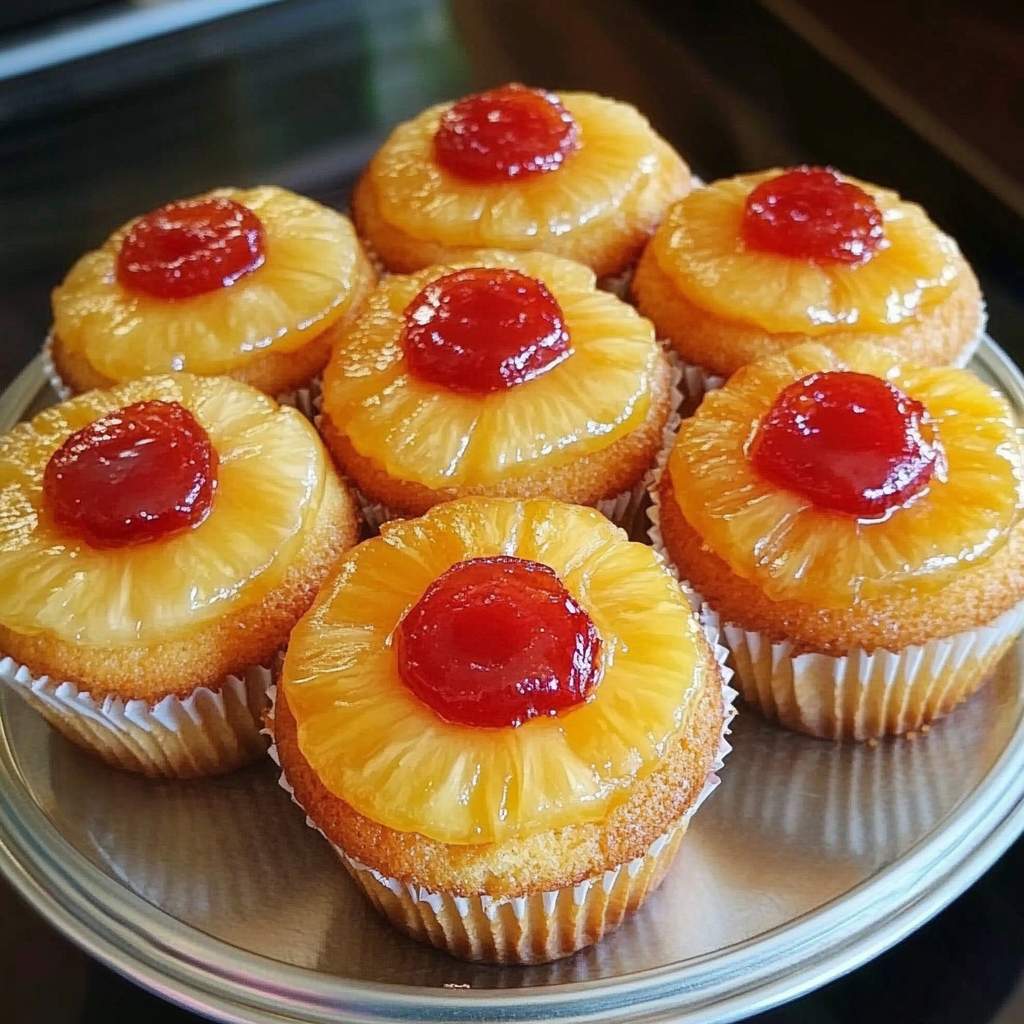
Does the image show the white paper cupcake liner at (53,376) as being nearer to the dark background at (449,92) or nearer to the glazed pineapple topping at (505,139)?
the dark background at (449,92)

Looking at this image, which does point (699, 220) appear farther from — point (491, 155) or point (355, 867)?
point (355, 867)

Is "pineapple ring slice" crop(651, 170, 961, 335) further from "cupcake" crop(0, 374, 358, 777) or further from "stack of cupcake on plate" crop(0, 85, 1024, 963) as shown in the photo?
"cupcake" crop(0, 374, 358, 777)

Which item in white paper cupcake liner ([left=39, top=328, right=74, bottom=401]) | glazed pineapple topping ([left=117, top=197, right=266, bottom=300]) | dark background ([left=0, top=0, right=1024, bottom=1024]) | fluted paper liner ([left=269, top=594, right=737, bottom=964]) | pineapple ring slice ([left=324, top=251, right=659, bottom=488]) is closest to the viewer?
fluted paper liner ([left=269, top=594, right=737, bottom=964])

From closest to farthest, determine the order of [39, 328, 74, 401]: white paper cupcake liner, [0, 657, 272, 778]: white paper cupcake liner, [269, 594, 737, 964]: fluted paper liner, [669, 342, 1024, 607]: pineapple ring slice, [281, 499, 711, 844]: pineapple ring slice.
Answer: [281, 499, 711, 844]: pineapple ring slice → [269, 594, 737, 964]: fluted paper liner → [669, 342, 1024, 607]: pineapple ring slice → [0, 657, 272, 778]: white paper cupcake liner → [39, 328, 74, 401]: white paper cupcake liner

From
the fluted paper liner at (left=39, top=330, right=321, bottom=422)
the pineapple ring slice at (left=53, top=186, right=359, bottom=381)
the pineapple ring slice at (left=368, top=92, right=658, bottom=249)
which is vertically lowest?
the fluted paper liner at (left=39, top=330, right=321, bottom=422)

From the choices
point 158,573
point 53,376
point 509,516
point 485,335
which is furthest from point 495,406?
point 53,376

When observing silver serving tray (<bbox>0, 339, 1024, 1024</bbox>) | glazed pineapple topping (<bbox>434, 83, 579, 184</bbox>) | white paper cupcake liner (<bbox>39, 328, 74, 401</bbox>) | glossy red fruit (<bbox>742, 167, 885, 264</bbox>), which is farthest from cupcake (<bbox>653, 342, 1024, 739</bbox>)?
white paper cupcake liner (<bbox>39, 328, 74, 401</bbox>)

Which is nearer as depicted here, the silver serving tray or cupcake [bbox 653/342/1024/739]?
the silver serving tray
